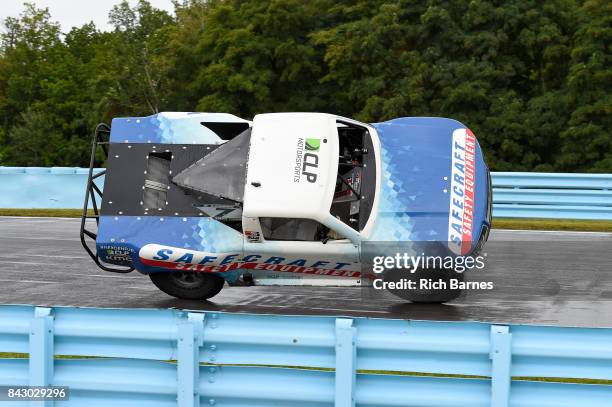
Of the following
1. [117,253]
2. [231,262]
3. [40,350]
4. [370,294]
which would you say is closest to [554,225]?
[370,294]

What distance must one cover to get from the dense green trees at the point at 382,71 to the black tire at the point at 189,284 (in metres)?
21.7

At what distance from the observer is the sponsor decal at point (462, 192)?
33.1 feet

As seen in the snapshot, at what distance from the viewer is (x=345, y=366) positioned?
552 centimetres

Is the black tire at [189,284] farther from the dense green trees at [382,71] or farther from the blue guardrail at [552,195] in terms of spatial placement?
the dense green trees at [382,71]

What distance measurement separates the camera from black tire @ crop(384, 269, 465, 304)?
10.4 metres

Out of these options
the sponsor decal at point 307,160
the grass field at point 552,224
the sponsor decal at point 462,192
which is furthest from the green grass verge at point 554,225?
the sponsor decal at point 307,160

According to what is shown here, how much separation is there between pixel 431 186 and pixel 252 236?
208 cm

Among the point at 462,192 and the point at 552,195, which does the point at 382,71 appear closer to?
the point at 552,195

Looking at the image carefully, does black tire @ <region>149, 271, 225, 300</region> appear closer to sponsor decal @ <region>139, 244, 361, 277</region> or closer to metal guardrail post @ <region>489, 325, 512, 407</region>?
sponsor decal @ <region>139, 244, 361, 277</region>

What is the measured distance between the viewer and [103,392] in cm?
596

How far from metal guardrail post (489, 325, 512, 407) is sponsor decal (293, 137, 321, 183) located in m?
5.01

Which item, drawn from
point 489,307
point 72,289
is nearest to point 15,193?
point 72,289

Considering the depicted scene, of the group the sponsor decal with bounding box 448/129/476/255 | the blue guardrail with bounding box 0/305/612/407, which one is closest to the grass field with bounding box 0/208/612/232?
the sponsor decal with bounding box 448/129/476/255

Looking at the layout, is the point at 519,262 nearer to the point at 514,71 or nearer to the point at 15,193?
the point at 15,193
